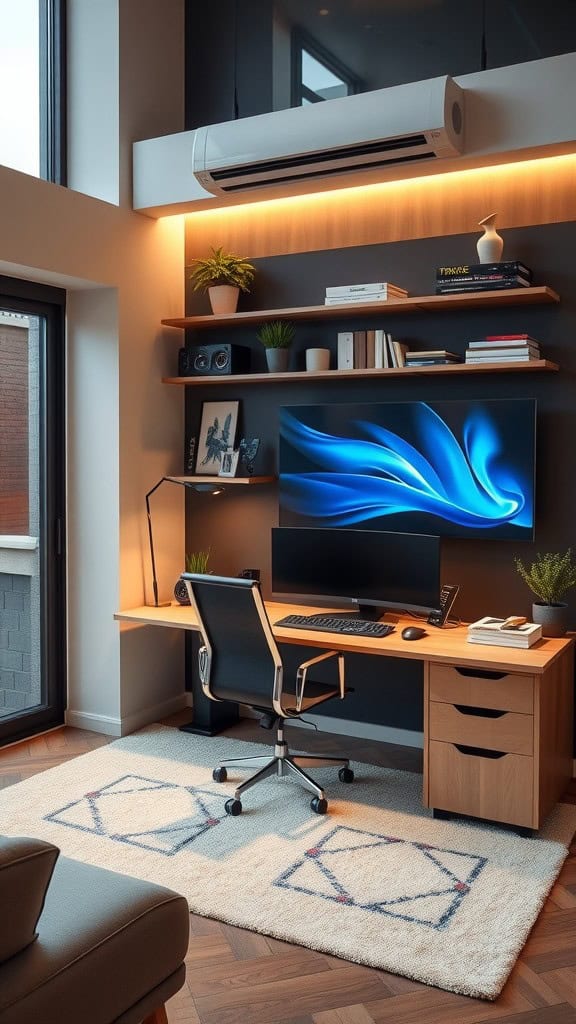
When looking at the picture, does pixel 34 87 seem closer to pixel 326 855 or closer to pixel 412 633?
pixel 412 633

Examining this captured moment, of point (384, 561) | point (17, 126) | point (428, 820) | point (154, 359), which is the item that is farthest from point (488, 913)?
point (17, 126)

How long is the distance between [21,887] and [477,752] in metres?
2.28

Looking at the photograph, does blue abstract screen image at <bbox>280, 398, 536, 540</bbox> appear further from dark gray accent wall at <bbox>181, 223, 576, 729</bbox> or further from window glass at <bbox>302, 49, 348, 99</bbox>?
window glass at <bbox>302, 49, 348, 99</bbox>

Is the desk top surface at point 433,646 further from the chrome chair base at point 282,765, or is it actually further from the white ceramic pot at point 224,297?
the white ceramic pot at point 224,297

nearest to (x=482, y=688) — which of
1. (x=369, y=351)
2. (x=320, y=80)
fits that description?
(x=369, y=351)

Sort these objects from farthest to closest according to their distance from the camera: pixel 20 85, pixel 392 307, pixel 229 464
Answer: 1. pixel 229 464
2. pixel 20 85
3. pixel 392 307

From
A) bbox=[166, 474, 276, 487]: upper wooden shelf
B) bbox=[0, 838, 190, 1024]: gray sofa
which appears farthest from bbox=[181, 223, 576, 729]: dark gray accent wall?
bbox=[0, 838, 190, 1024]: gray sofa

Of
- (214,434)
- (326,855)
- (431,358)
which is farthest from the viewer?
(214,434)

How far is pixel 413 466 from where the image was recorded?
13.8ft

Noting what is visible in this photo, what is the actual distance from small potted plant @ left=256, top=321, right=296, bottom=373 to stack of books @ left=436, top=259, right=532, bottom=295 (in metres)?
0.84

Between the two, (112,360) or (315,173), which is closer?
(315,173)

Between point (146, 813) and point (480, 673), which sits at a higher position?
point (480, 673)

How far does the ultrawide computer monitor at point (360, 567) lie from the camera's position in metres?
3.96

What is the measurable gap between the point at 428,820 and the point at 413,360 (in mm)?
1906
